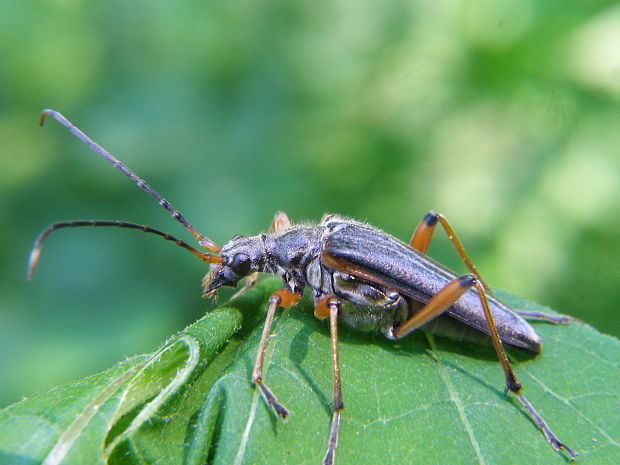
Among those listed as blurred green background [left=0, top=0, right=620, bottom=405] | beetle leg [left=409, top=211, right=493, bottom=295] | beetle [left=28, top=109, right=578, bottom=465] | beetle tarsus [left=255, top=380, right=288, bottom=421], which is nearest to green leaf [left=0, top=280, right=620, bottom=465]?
beetle tarsus [left=255, top=380, right=288, bottom=421]

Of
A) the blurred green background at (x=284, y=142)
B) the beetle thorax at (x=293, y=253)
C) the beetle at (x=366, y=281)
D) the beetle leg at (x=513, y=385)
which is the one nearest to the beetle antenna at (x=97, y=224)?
the beetle at (x=366, y=281)

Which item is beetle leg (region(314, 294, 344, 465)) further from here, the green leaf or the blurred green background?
the blurred green background

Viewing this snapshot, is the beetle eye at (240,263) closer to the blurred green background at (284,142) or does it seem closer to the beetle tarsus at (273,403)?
the beetle tarsus at (273,403)

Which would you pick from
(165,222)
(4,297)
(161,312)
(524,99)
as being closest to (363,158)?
(524,99)

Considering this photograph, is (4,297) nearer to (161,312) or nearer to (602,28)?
(161,312)

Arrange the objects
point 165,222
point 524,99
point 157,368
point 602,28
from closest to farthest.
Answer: point 157,368 < point 602,28 < point 524,99 < point 165,222

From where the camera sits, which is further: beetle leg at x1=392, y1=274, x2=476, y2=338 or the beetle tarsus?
beetle leg at x1=392, y1=274, x2=476, y2=338
